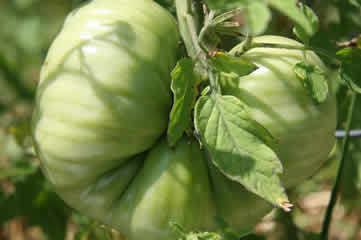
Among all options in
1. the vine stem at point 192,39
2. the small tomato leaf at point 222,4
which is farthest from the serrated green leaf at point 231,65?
the small tomato leaf at point 222,4

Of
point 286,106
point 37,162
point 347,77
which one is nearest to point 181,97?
point 286,106

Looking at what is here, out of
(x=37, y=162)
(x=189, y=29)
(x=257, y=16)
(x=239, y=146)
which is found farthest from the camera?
(x=37, y=162)

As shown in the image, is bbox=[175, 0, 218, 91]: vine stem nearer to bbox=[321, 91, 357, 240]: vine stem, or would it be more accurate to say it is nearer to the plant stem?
the plant stem

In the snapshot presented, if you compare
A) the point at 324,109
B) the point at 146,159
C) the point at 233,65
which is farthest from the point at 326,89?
the point at 146,159

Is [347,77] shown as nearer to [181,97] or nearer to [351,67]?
[351,67]

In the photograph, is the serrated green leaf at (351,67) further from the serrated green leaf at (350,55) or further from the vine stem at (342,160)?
the vine stem at (342,160)

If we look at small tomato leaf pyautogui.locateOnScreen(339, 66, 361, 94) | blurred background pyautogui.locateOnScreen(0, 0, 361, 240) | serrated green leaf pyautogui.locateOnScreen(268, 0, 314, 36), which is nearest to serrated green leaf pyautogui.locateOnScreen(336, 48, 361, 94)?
small tomato leaf pyautogui.locateOnScreen(339, 66, 361, 94)
